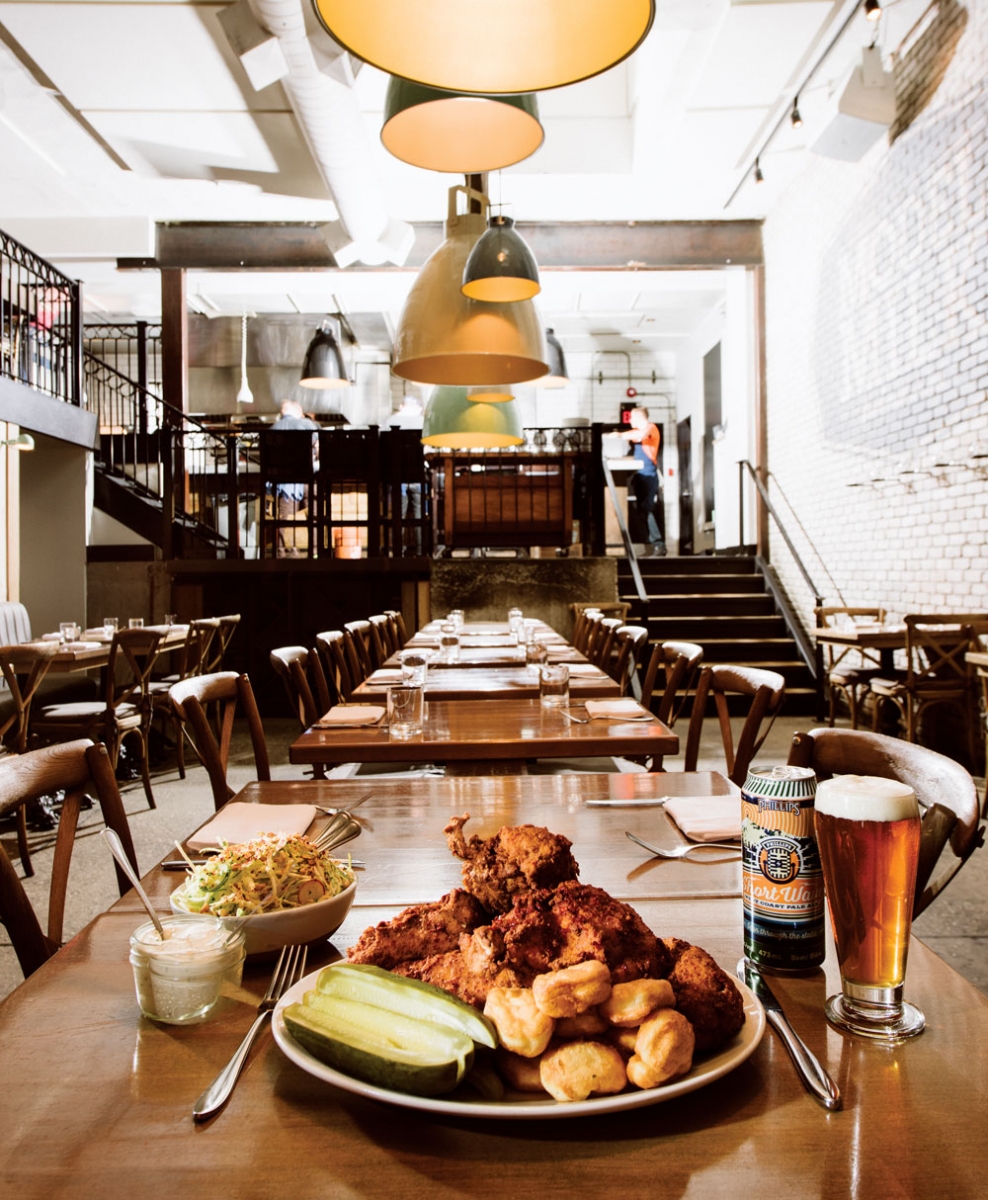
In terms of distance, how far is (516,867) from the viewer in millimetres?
800

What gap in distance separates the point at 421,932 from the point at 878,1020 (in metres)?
0.38

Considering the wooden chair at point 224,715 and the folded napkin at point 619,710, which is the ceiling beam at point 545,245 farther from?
the wooden chair at point 224,715

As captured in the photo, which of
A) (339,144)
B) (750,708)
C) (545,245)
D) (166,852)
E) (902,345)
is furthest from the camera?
(545,245)

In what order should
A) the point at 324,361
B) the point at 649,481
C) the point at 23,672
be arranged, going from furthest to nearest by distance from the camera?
the point at 649,481 → the point at 324,361 → the point at 23,672

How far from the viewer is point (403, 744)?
80.6 inches

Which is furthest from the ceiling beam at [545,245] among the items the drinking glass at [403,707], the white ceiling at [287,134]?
the drinking glass at [403,707]

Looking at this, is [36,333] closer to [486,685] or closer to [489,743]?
[486,685]

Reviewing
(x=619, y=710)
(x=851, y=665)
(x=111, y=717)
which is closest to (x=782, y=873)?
(x=619, y=710)

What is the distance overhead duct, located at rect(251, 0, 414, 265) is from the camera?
5.34 m

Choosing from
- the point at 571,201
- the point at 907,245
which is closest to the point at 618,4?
the point at 907,245

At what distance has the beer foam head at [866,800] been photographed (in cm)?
70

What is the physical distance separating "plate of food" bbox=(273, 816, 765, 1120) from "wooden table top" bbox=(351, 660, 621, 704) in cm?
192

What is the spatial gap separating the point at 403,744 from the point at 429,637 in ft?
11.6

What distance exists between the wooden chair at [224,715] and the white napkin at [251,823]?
1.82 ft
